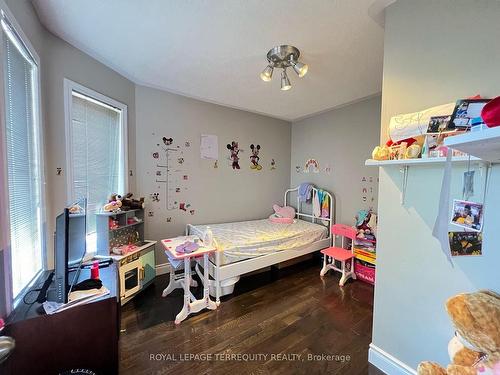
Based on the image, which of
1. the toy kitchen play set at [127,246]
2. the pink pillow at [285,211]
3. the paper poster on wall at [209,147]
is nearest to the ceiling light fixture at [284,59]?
the paper poster on wall at [209,147]

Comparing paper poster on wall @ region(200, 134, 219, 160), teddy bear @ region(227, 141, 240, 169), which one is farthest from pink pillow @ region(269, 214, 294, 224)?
paper poster on wall @ region(200, 134, 219, 160)

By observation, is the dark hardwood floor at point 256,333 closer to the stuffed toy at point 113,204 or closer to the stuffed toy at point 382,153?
the stuffed toy at point 113,204

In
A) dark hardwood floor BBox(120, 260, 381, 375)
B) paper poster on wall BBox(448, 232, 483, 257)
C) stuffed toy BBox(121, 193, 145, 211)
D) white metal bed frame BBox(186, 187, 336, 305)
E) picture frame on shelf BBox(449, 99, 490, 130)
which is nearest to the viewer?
picture frame on shelf BBox(449, 99, 490, 130)

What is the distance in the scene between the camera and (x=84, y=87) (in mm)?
2027

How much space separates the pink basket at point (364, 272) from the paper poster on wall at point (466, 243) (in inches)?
71.7

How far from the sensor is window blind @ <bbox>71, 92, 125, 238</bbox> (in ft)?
6.61

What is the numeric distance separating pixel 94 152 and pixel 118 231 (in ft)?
2.80

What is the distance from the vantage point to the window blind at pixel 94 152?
6.61 ft

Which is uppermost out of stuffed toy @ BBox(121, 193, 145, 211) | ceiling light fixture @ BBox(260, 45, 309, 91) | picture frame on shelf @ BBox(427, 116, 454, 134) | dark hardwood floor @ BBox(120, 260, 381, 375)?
ceiling light fixture @ BBox(260, 45, 309, 91)

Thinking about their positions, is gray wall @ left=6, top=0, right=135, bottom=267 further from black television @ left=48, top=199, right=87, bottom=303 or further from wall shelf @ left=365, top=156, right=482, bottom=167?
wall shelf @ left=365, top=156, right=482, bottom=167

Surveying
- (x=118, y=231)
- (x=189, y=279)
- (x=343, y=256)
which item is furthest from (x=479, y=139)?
(x=118, y=231)

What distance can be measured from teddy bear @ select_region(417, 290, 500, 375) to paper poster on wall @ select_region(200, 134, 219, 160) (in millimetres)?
2857

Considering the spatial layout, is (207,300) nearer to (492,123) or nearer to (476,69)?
→ (492,123)

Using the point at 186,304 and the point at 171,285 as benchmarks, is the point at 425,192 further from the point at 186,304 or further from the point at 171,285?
the point at 171,285
